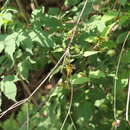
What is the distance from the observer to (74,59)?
2.08 meters

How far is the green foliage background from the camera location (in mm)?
1783

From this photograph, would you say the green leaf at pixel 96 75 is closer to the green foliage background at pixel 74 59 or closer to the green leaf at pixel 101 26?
the green foliage background at pixel 74 59

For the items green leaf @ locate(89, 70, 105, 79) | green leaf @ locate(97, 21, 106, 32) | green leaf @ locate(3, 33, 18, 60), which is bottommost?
green leaf @ locate(89, 70, 105, 79)

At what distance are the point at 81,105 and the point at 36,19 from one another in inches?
21.9

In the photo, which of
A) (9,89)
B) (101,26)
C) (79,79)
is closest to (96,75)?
(79,79)

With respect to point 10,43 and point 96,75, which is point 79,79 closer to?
point 96,75

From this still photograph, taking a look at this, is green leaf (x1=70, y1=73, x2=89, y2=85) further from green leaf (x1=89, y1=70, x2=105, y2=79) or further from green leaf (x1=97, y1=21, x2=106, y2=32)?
green leaf (x1=97, y1=21, x2=106, y2=32)

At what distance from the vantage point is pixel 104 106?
2322mm

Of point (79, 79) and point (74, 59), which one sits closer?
point (79, 79)


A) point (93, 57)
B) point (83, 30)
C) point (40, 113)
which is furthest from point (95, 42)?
point (40, 113)

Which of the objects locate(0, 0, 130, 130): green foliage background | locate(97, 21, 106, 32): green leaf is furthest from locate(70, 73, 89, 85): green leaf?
locate(97, 21, 106, 32): green leaf

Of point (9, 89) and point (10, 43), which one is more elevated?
point (10, 43)

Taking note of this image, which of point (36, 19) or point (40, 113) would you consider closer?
point (36, 19)

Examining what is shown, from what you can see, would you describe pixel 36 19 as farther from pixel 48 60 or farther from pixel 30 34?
pixel 48 60
